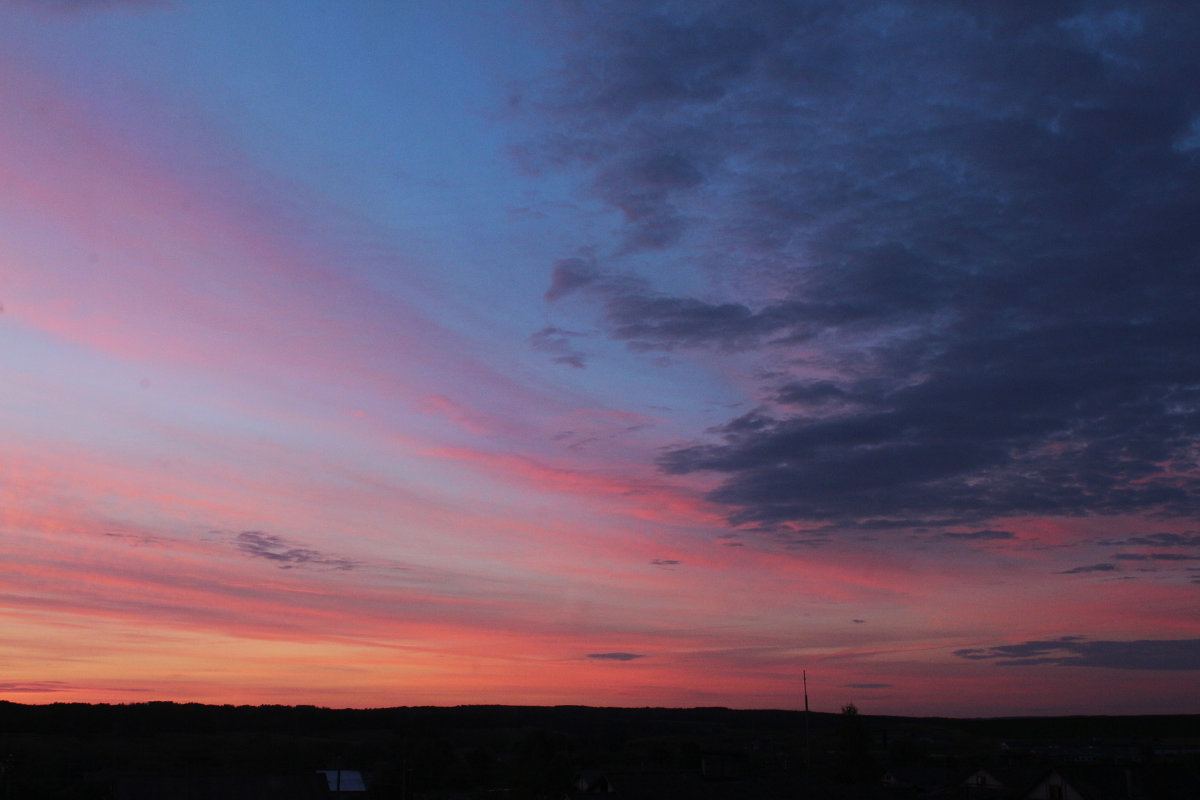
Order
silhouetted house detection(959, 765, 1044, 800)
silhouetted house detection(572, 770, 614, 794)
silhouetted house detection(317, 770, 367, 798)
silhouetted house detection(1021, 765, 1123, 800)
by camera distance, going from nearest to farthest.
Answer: silhouetted house detection(1021, 765, 1123, 800) < silhouetted house detection(959, 765, 1044, 800) < silhouetted house detection(572, 770, 614, 794) < silhouetted house detection(317, 770, 367, 798)

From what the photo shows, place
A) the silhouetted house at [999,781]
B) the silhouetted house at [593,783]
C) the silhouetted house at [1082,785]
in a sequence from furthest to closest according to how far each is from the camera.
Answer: the silhouetted house at [593,783], the silhouetted house at [999,781], the silhouetted house at [1082,785]

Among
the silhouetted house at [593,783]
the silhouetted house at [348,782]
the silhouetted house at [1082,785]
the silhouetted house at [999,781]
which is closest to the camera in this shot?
the silhouetted house at [1082,785]

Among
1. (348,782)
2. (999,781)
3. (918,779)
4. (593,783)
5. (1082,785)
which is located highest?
(593,783)

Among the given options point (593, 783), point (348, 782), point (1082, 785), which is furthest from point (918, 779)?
point (348, 782)

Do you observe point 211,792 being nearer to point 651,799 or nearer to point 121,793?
point 121,793

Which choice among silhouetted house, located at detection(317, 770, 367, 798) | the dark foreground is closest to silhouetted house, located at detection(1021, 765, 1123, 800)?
the dark foreground

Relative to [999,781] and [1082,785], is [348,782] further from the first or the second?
[1082,785]

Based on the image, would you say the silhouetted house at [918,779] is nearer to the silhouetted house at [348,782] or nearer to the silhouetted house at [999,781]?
the silhouetted house at [999,781]

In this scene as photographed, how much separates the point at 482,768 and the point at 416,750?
999 cm

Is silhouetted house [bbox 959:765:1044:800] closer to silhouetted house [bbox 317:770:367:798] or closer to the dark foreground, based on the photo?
the dark foreground

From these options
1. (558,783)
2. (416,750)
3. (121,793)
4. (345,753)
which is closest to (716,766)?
(558,783)

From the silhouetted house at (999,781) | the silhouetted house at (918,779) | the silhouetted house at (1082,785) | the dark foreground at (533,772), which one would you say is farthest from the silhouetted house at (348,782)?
the silhouetted house at (1082,785)

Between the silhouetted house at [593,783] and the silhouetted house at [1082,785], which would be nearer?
the silhouetted house at [1082,785]

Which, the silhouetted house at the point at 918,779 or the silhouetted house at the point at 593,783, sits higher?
the silhouetted house at the point at 593,783
